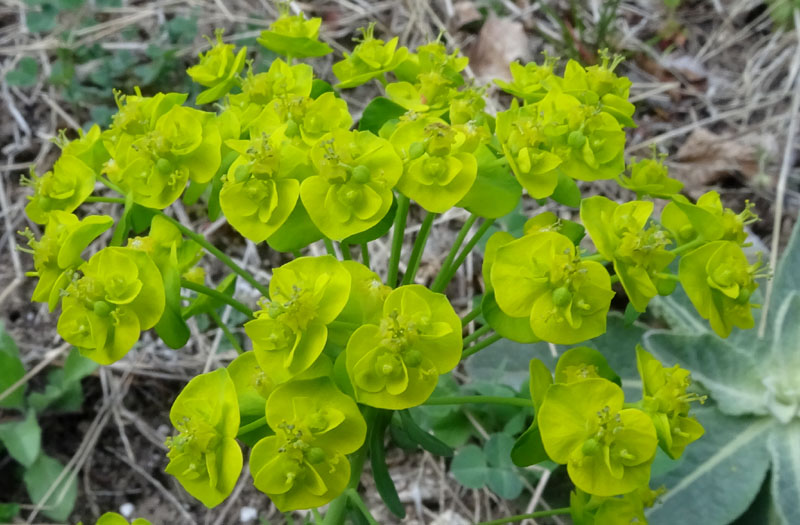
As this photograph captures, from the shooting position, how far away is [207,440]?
107 cm

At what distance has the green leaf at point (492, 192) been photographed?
120cm

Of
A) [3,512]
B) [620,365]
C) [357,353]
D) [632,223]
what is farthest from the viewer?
[620,365]

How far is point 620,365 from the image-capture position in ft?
6.75

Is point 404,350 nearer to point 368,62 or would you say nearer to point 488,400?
point 488,400

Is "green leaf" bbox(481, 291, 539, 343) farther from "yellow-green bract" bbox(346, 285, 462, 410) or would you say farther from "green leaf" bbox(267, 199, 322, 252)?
"green leaf" bbox(267, 199, 322, 252)

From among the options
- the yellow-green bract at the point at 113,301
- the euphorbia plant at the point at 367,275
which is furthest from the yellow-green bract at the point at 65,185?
the yellow-green bract at the point at 113,301

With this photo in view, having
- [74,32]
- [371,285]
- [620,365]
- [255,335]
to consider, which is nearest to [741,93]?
[620,365]

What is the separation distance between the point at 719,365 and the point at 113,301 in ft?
5.34

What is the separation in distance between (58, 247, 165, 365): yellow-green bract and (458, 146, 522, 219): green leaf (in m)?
0.53

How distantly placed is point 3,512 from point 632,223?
5.85 feet

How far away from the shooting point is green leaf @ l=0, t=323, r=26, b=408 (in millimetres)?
2023

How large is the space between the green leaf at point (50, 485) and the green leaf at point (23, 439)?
1.5 inches

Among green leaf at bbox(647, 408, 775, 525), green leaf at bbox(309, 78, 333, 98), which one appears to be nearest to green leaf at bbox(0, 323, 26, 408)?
green leaf at bbox(309, 78, 333, 98)

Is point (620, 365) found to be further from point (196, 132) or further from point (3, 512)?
point (3, 512)
